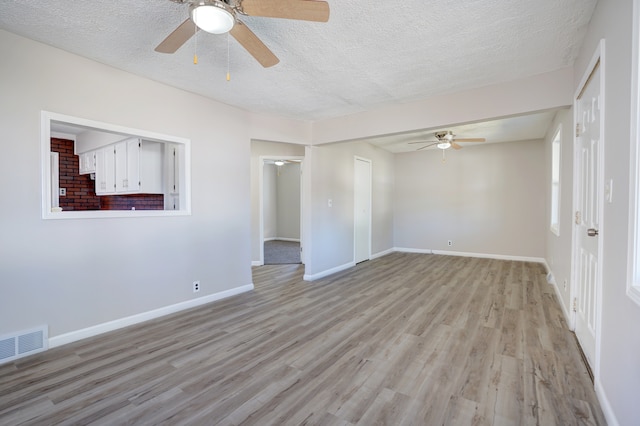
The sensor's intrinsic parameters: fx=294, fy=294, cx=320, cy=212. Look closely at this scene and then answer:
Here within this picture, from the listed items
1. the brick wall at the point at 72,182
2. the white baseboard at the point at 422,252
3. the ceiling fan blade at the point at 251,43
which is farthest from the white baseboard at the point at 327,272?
the brick wall at the point at 72,182

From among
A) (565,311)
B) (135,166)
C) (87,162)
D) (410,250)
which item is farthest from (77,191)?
(565,311)

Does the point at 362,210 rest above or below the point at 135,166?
below

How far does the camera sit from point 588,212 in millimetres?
2322

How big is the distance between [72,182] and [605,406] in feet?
25.1

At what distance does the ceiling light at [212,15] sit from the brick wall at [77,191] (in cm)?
423

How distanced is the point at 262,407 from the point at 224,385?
14.8 inches

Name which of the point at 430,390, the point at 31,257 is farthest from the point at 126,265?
the point at 430,390

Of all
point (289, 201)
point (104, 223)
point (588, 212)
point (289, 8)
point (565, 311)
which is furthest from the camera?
point (289, 201)

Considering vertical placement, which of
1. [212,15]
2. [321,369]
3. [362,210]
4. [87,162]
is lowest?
[321,369]

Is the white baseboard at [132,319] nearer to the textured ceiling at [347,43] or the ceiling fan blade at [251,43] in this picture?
the textured ceiling at [347,43]

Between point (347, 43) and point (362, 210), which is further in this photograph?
point (362, 210)

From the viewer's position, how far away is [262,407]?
5.83ft

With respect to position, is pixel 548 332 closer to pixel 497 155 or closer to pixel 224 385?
pixel 224 385

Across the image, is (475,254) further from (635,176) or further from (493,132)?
(635,176)
